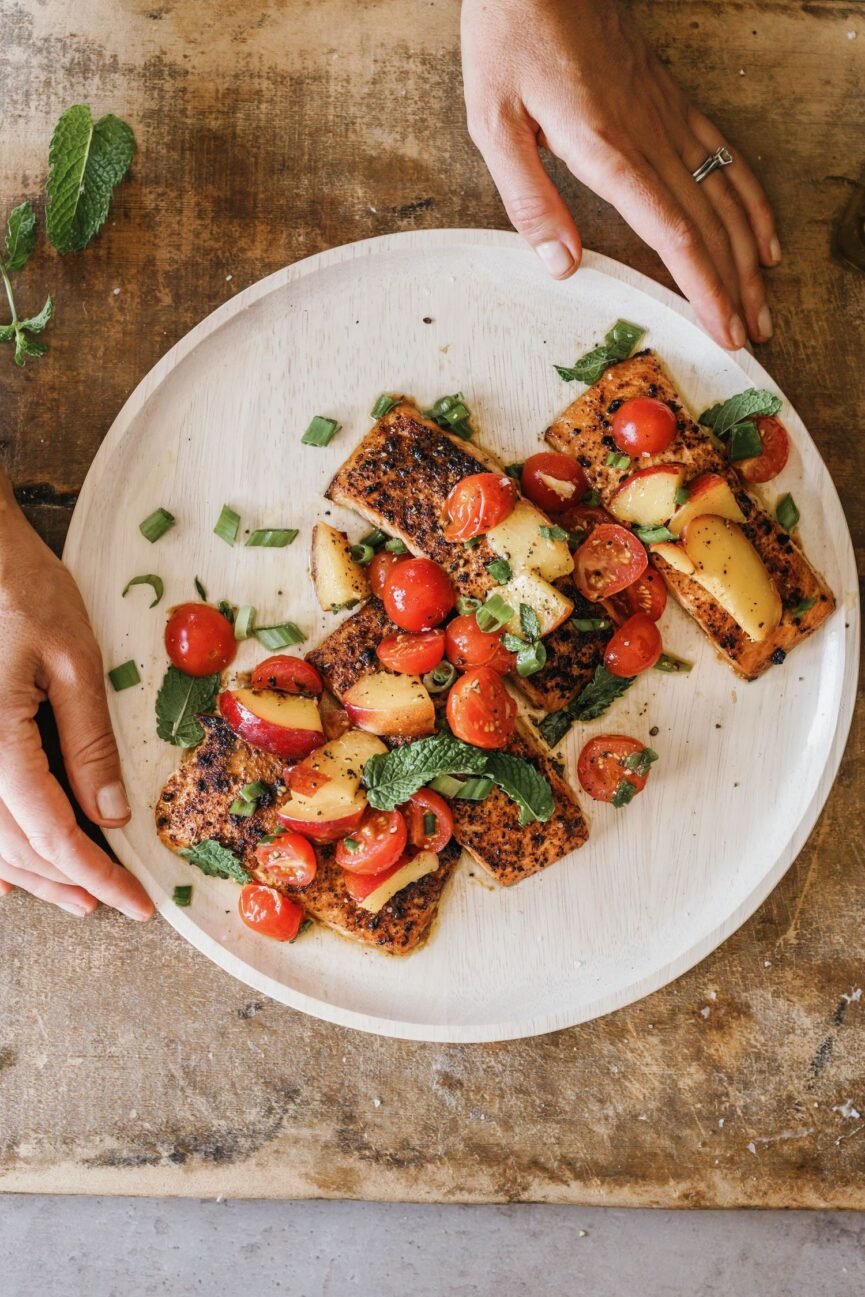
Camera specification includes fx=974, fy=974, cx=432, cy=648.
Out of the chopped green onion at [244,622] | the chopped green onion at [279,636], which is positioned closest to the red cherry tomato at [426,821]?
the chopped green onion at [279,636]

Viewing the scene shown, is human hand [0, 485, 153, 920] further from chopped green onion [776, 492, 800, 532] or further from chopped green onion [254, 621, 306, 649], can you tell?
chopped green onion [776, 492, 800, 532]

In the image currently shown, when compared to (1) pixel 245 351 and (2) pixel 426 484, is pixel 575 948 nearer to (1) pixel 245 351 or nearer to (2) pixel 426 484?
(2) pixel 426 484

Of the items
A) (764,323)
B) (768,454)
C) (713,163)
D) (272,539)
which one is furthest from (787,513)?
(272,539)

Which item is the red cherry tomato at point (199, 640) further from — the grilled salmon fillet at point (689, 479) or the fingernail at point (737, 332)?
the fingernail at point (737, 332)

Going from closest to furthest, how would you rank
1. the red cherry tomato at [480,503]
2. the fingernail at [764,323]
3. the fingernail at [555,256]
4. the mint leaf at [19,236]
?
the red cherry tomato at [480,503]
the fingernail at [555,256]
the mint leaf at [19,236]
the fingernail at [764,323]

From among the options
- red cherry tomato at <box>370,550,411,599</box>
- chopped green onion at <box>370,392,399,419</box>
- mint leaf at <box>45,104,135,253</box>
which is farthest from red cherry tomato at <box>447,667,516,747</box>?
mint leaf at <box>45,104,135,253</box>

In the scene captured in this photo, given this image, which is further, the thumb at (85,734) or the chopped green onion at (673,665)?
the chopped green onion at (673,665)
